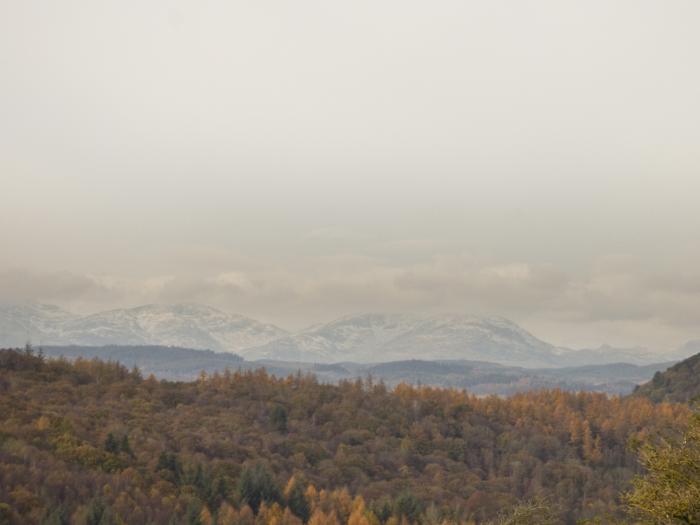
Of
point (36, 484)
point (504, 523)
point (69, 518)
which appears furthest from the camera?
point (36, 484)

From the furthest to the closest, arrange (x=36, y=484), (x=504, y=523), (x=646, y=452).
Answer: (x=36, y=484) → (x=504, y=523) → (x=646, y=452)

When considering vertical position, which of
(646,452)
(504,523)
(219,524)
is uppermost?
(646,452)

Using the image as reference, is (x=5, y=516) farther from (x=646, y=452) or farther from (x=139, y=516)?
(x=646, y=452)

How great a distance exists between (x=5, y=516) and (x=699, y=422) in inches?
6747

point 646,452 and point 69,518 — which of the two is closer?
point 646,452

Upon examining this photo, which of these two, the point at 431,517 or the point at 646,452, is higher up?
the point at 646,452

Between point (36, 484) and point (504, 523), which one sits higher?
point (504, 523)

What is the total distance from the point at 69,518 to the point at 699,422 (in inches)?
6936

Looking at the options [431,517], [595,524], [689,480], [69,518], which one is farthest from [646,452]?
[69,518]

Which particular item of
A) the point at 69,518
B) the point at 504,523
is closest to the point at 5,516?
the point at 69,518

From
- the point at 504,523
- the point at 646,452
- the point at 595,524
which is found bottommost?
the point at 504,523

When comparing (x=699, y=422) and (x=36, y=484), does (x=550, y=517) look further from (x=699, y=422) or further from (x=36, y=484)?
(x=36, y=484)

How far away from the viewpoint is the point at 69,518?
18362 centimetres

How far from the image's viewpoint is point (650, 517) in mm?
39188
